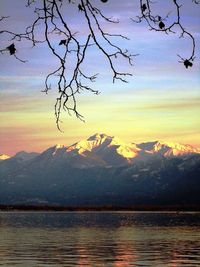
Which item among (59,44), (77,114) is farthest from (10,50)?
(77,114)

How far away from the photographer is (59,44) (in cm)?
845

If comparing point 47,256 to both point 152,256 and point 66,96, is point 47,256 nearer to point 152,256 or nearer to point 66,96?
point 152,256

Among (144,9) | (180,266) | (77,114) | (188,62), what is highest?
(144,9)

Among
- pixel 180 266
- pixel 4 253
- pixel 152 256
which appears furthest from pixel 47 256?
pixel 180 266

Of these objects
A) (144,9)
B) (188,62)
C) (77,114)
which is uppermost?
(144,9)

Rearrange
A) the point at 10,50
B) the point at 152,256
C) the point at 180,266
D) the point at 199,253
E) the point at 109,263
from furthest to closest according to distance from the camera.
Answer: the point at 199,253
the point at 152,256
the point at 109,263
the point at 180,266
the point at 10,50

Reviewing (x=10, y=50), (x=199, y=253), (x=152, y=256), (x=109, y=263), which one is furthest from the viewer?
(x=199, y=253)

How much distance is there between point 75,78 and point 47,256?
8610cm

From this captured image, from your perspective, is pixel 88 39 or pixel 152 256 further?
pixel 152 256

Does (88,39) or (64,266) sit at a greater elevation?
(88,39)

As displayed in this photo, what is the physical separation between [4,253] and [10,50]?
91.8 metres

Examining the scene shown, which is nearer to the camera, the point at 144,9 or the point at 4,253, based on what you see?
the point at 144,9

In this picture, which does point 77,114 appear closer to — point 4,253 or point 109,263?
point 109,263

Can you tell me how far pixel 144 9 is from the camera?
8578 mm
